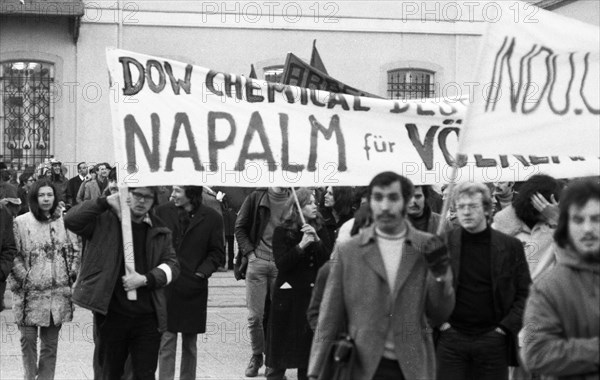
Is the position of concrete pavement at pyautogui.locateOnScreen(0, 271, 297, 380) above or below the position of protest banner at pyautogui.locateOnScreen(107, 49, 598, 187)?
below

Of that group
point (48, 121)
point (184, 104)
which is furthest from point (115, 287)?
point (48, 121)

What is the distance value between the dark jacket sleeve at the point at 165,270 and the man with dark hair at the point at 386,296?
213cm

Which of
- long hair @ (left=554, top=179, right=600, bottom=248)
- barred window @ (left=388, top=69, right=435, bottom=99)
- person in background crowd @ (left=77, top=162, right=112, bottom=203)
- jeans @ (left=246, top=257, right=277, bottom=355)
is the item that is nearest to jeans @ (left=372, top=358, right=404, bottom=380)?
long hair @ (left=554, top=179, right=600, bottom=248)

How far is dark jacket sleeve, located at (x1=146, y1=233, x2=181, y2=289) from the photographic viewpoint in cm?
845

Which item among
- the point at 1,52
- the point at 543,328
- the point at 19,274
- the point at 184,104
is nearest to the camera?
the point at 543,328

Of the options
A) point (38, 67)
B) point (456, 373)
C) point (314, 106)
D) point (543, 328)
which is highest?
point (38, 67)

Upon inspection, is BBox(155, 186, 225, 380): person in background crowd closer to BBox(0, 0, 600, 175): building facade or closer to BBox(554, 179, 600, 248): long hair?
BBox(554, 179, 600, 248): long hair

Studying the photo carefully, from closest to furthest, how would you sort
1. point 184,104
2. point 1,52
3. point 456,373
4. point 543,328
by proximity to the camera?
point 543,328 < point 456,373 < point 184,104 < point 1,52

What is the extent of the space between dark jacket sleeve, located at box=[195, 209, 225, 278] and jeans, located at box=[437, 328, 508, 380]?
328cm

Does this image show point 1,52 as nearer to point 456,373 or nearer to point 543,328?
point 456,373

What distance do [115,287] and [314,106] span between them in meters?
1.80

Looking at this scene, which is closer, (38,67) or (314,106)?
(314,106)

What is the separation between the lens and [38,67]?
26.2 m

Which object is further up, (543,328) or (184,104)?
(184,104)
